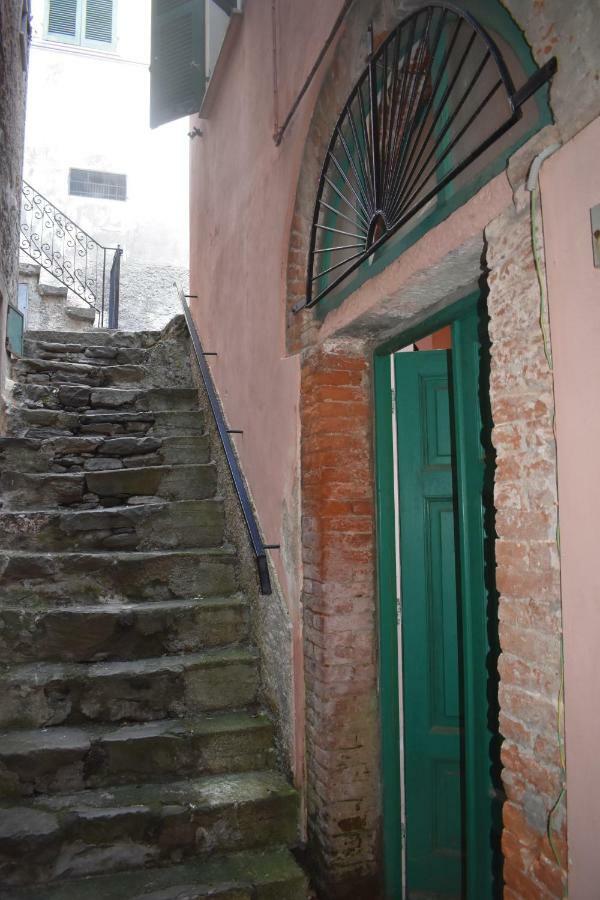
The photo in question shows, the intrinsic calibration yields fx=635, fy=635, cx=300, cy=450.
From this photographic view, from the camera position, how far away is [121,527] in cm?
414

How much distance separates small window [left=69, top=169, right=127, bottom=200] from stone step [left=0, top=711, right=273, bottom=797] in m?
9.90

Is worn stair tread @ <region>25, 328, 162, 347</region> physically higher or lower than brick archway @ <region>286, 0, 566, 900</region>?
higher

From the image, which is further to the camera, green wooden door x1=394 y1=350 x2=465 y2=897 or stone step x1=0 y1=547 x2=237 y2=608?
stone step x1=0 y1=547 x2=237 y2=608

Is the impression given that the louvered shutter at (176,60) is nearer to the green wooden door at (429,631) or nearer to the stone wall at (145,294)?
the green wooden door at (429,631)

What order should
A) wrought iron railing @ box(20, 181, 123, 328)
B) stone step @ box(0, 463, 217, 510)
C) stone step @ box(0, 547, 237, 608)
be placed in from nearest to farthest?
1. stone step @ box(0, 547, 237, 608)
2. stone step @ box(0, 463, 217, 510)
3. wrought iron railing @ box(20, 181, 123, 328)

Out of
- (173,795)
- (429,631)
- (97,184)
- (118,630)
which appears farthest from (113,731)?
(97,184)

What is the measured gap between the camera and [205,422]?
17.6 feet

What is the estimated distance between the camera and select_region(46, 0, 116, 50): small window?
11.6 m

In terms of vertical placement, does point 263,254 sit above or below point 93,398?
above

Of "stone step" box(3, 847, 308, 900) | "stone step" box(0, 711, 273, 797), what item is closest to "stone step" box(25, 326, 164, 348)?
"stone step" box(0, 711, 273, 797)

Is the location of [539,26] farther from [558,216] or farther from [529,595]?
[529,595]

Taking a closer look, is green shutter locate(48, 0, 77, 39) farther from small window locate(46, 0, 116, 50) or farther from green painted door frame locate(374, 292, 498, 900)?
green painted door frame locate(374, 292, 498, 900)

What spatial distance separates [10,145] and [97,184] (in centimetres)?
709

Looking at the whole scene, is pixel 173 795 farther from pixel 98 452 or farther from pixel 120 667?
pixel 98 452
